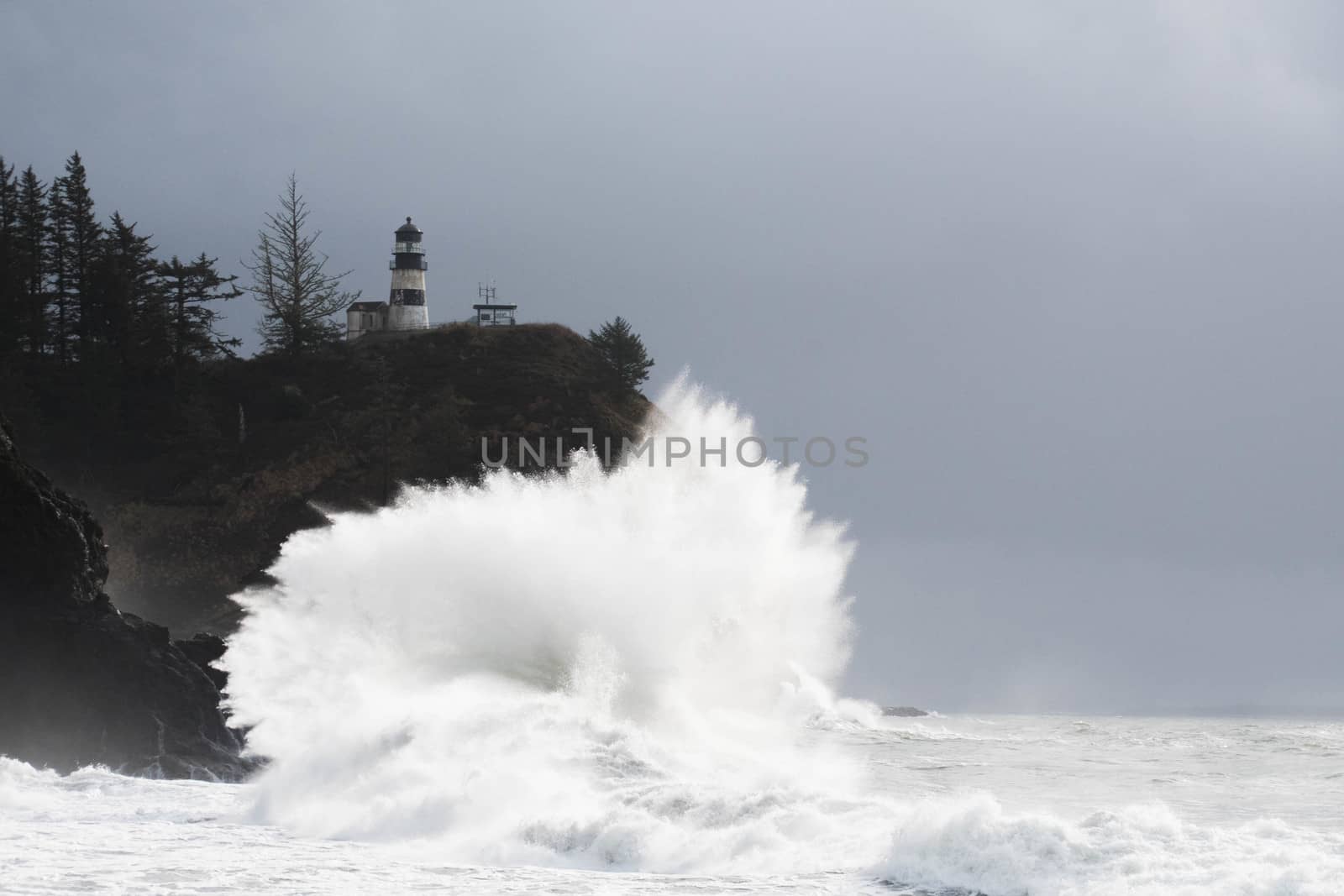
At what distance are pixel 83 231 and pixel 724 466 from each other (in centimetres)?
4661

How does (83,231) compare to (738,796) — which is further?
(83,231)

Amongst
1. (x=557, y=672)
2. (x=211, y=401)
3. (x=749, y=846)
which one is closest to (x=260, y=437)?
(x=211, y=401)

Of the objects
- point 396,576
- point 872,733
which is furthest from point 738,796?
point 872,733

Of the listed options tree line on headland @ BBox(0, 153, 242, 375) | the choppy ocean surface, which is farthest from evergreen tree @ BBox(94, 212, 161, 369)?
the choppy ocean surface

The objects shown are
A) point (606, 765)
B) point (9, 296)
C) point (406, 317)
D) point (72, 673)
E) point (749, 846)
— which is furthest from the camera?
point (406, 317)

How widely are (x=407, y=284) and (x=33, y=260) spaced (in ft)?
68.6

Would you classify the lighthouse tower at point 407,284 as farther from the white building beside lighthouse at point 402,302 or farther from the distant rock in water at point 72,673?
the distant rock in water at point 72,673

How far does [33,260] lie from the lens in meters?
64.1

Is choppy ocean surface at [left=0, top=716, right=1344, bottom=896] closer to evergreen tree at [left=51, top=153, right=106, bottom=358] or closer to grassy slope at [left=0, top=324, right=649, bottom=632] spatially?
grassy slope at [left=0, top=324, right=649, bottom=632]

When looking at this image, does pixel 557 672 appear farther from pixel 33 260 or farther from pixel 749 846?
pixel 33 260

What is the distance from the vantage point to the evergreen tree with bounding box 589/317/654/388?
228ft

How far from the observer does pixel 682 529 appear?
28938 millimetres

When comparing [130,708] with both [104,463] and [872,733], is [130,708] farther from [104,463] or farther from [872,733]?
[104,463]

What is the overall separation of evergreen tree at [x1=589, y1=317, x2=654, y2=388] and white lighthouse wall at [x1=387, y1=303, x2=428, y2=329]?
13.2 metres
